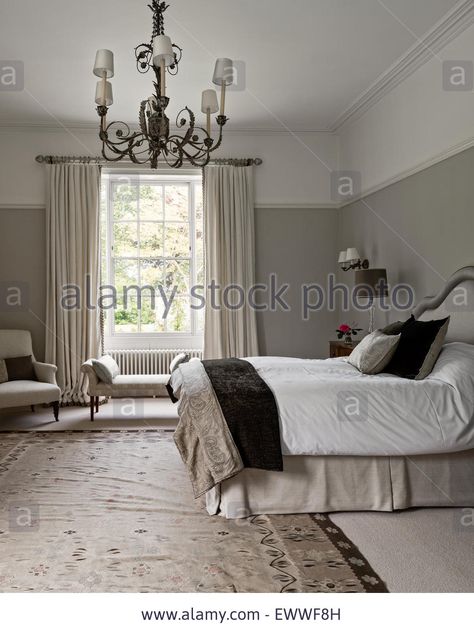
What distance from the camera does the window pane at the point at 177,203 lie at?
6809mm

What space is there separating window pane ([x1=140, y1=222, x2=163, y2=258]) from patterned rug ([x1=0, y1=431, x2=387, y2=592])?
3.20 metres

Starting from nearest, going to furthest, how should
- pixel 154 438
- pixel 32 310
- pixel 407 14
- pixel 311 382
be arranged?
pixel 311 382, pixel 407 14, pixel 154 438, pixel 32 310

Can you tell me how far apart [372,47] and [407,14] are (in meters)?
0.58

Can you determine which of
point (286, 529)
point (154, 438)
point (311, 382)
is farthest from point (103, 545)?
point (154, 438)

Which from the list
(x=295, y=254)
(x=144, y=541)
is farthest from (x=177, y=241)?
(x=144, y=541)

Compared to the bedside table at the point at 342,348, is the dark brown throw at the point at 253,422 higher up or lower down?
lower down

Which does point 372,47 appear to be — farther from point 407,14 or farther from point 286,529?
point 286,529

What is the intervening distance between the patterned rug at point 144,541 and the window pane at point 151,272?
9.91ft

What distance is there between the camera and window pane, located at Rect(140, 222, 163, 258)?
679 centimetres

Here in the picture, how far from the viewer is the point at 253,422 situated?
314 centimetres

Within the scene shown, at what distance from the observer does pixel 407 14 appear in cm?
396

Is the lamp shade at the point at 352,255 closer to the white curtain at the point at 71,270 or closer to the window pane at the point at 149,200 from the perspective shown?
the window pane at the point at 149,200

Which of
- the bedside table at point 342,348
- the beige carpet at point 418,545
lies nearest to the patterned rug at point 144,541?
the beige carpet at point 418,545
